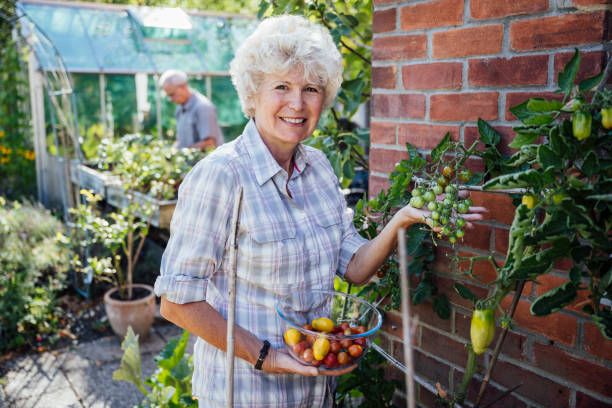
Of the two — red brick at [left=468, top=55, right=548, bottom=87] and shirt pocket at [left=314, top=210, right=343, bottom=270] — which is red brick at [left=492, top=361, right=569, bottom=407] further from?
red brick at [left=468, top=55, right=548, bottom=87]

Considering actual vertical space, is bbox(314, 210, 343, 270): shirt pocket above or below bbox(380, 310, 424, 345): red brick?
above

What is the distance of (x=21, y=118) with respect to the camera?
26.4ft

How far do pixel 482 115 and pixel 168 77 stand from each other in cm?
465

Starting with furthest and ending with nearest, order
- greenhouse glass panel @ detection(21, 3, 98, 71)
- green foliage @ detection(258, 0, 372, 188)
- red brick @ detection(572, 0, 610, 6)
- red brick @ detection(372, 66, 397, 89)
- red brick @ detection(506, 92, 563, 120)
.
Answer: greenhouse glass panel @ detection(21, 3, 98, 71)
green foliage @ detection(258, 0, 372, 188)
red brick @ detection(372, 66, 397, 89)
red brick @ detection(506, 92, 563, 120)
red brick @ detection(572, 0, 610, 6)

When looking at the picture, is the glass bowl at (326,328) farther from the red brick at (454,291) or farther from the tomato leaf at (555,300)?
the tomato leaf at (555,300)

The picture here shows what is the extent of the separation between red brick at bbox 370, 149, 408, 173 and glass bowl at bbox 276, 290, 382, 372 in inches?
20.0

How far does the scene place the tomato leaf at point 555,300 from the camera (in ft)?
3.33

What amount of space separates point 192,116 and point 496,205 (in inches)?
178

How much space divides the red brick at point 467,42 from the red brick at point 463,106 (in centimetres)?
12

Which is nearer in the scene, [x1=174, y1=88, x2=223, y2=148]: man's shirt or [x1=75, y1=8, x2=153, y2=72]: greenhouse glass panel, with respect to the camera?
[x1=174, y1=88, x2=223, y2=148]: man's shirt

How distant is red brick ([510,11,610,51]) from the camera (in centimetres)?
125

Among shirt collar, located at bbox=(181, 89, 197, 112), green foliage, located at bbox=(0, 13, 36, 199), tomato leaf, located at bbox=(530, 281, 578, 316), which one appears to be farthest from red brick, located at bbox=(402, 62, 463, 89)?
green foliage, located at bbox=(0, 13, 36, 199)

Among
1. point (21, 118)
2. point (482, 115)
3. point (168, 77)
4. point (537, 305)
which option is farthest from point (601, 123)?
point (21, 118)

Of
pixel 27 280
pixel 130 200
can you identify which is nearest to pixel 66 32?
pixel 130 200
